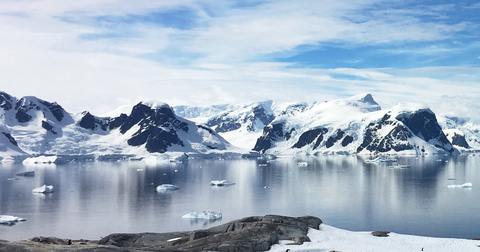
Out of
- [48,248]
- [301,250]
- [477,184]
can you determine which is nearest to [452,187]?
[477,184]

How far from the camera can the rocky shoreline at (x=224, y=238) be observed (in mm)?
37688

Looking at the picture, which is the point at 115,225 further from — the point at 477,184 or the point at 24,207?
the point at 477,184

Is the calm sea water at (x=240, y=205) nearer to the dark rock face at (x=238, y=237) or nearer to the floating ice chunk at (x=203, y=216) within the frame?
the floating ice chunk at (x=203, y=216)

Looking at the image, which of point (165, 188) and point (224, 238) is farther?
point (165, 188)

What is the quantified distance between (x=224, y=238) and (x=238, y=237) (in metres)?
1.20

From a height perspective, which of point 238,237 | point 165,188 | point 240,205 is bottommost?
point 240,205

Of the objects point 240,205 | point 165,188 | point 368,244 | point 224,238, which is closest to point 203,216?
point 240,205

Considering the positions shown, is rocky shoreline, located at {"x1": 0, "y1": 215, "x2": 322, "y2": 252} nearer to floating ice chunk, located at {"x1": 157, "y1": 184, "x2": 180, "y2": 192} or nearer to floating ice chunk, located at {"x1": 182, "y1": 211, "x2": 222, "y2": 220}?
floating ice chunk, located at {"x1": 182, "y1": 211, "x2": 222, "y2": 220}

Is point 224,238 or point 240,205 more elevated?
point 224,238

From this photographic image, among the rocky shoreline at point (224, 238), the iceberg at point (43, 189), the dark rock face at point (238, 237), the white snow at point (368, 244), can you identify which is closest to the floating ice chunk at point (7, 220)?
the rocky shoreline at point (224, 238)

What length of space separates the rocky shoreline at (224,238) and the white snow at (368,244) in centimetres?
109

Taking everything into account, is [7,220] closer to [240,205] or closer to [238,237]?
[240,205]

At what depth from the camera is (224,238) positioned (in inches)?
1570

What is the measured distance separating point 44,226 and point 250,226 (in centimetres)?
2961
